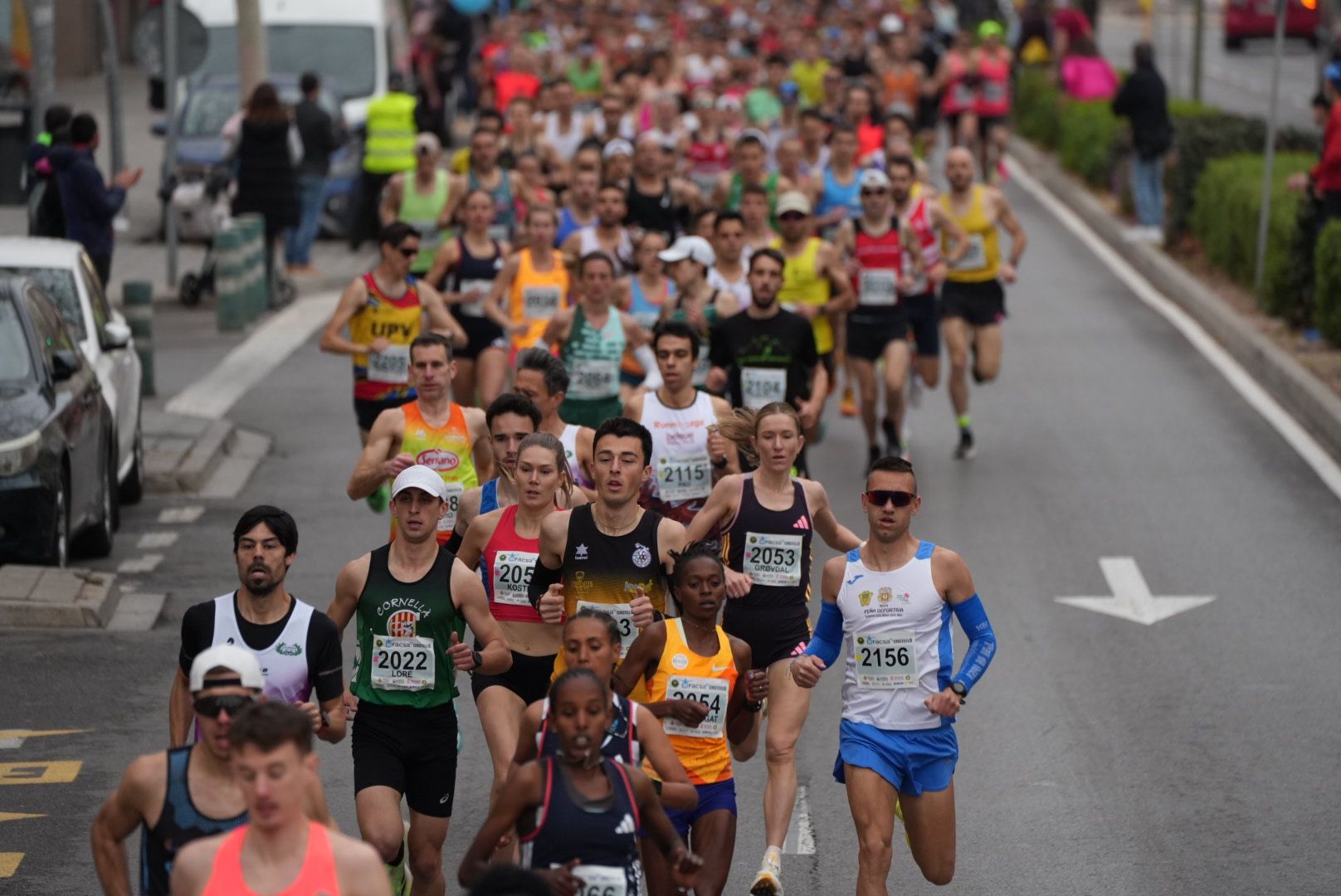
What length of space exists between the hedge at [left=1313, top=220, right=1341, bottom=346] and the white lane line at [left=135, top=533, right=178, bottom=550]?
897cm

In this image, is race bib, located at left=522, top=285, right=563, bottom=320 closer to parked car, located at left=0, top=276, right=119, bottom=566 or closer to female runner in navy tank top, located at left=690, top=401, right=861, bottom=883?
parked car, located at left=0, top=276, right=119, bottom=566

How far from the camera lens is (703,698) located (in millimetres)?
8242

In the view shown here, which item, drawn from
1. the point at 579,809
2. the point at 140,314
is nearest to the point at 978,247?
the point at 140,314

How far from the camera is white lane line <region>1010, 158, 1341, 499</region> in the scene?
1667cm

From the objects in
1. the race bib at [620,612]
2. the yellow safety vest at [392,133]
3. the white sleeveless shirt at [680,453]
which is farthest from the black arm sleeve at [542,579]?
the yellow safety vest at [392,133]

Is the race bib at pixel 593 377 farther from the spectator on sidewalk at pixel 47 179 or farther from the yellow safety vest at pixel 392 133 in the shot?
the yellow safety vest at pixel 392 133

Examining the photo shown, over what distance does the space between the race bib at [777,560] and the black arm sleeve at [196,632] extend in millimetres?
2434

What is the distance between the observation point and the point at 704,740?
8.17 metres

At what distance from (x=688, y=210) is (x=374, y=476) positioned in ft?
32.4

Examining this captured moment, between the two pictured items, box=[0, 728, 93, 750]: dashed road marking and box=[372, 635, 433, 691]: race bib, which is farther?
box=[0, 728, 93, 750]: dashed road marking

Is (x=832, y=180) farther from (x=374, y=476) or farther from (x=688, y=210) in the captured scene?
(x=374, y=476)

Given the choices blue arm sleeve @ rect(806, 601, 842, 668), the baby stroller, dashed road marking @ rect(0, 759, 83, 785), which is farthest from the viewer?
the baby stroller

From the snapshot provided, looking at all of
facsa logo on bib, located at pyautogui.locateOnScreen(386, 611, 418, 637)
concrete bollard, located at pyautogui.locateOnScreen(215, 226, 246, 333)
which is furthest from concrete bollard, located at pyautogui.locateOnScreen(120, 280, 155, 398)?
facsa logo on bib, located at pyautogui.locateOnScreen(386, 611, 418, 637)

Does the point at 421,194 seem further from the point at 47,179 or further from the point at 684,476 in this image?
the point at 684,476
